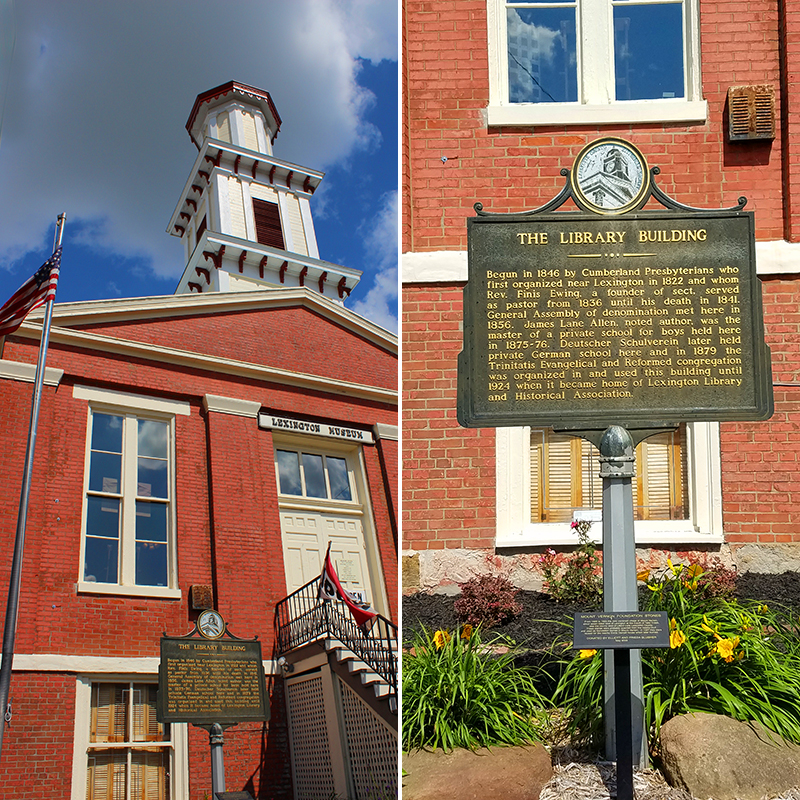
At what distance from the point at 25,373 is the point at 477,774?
10.8ft

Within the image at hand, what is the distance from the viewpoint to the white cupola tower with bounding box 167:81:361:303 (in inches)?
241

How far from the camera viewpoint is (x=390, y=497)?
6.02 metres

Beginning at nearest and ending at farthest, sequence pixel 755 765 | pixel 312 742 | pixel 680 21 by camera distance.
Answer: pixel 755 765 < pixel 312 742 < pixel 680 21

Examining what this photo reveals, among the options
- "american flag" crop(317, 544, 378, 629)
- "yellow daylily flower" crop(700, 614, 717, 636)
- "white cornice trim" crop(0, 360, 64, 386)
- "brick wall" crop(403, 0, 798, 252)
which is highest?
"brick wall" crop(403, 0, 798, 252)

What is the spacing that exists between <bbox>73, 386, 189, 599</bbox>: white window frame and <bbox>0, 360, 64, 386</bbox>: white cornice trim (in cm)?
16

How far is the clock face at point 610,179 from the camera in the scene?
5.53 meters

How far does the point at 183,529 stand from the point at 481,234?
2396 millimetres

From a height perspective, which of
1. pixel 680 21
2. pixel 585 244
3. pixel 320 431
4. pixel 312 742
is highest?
pixel 680 21

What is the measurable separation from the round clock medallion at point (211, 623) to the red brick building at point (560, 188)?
69.1 inches

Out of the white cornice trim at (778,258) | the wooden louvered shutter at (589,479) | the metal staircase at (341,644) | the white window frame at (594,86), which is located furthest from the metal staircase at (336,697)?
the white window frame at (594,86)

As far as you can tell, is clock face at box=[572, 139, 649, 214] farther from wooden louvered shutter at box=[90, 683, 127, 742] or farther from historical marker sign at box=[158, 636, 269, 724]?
wooden louvered shutter at box=[90, 683, 127, 742]

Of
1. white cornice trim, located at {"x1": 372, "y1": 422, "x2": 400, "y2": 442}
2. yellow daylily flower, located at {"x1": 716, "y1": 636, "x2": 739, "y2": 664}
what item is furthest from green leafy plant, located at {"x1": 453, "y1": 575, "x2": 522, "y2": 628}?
yellow daylily flower, located at {"x1": 716, "y1": 636, "x2": 739, "y2": 664}

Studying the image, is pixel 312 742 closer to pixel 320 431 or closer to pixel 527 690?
pixel 527 690

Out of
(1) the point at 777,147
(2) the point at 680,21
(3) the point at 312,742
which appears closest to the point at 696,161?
(1) the point at 777,147
